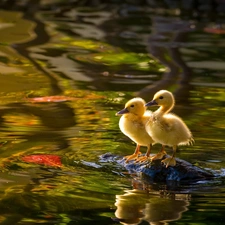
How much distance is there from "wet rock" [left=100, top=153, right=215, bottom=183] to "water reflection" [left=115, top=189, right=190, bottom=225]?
0.34 m

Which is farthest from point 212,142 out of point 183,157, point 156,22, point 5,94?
point 156,22

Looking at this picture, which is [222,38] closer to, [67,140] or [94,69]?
[94,69]

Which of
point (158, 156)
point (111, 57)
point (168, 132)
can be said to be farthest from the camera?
point (111, 57)

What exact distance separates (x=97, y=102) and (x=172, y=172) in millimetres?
3143

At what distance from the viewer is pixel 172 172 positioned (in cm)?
666

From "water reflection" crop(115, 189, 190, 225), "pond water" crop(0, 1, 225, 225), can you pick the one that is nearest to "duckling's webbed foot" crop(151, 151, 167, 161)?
"pond water" crop(0, 1, 225, 225)

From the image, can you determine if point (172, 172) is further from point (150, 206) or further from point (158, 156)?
point (150, 206)

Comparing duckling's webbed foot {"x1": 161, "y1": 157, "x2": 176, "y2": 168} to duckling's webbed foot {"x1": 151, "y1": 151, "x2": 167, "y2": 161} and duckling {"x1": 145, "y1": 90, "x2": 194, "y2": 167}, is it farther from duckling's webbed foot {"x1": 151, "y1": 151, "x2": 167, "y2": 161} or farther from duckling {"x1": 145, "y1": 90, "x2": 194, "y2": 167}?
duckling's webbed foot {"x1": 151, "y1": 151, "x2": 167, "y2": 161}

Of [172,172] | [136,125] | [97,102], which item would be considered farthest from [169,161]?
[97,102]

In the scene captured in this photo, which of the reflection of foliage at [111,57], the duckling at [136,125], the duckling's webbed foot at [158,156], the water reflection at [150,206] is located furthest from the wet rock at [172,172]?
the reflection of foliage at [111,57]

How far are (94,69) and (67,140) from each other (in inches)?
Answer: 167

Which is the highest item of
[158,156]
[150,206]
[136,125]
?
[136,125]

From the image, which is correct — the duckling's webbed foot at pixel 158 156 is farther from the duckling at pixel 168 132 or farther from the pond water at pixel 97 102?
the pond water at pixel 97 102

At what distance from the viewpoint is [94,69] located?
1188 centimetres
